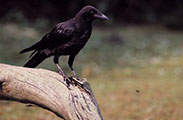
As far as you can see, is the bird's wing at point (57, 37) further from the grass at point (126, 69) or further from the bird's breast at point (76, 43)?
the grass at point (126, 69)

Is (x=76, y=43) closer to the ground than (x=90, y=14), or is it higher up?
closer to the ground

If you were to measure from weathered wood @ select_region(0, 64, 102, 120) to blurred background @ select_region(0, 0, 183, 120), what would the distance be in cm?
146

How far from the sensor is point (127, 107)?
25.6ft

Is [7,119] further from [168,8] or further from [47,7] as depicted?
[168,8]

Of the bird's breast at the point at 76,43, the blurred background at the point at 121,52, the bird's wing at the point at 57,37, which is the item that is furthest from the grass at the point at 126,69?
the bird's wing at the point at 57,37

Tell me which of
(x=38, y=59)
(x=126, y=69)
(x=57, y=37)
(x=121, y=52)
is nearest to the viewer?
(x=57, y=37)

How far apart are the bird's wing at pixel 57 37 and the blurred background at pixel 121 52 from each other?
1392 millimetres

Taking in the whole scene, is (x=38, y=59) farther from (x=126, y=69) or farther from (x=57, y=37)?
(x=126, y=69)

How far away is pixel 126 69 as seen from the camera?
11.4 metres

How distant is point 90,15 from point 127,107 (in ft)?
11.4

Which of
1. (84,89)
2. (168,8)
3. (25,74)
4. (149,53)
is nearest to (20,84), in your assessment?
(25,74)

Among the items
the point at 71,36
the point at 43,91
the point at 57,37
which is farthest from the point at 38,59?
the point at 43,91

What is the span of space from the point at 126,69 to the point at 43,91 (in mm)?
7244

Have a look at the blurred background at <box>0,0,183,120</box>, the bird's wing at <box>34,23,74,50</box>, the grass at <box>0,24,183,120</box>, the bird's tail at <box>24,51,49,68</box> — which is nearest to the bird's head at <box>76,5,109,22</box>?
the bird's wing at <box>34,23,74,50</box>
